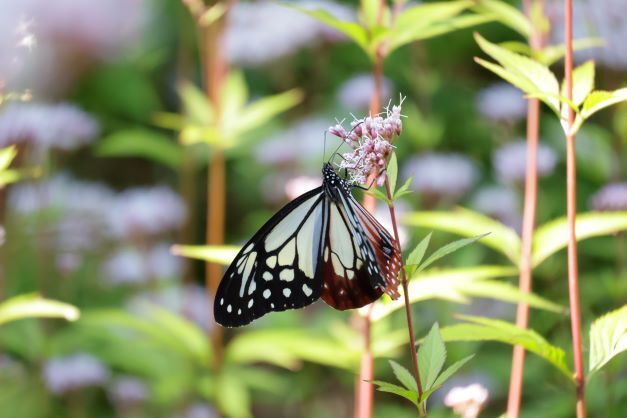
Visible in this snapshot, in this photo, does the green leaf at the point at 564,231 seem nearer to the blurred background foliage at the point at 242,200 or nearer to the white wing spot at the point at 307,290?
the blurred background foliage at the point at 242,200

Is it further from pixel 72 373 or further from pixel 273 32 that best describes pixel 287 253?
pixel 273 32

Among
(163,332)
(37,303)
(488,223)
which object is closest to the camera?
(37,303)

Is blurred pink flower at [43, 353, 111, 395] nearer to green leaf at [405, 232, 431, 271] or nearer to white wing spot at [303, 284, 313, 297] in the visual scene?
white wing spot at [303, 284, 313, 297]

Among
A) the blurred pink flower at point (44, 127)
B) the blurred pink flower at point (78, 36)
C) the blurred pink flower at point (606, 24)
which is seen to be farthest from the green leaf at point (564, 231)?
the blurred pink flower at point (78, 36)

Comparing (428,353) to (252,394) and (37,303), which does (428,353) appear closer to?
(37,303)

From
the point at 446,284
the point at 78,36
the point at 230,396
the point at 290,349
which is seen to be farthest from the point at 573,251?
the point at 78,36

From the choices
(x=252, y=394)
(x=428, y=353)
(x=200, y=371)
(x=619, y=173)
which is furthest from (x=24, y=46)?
(x=252, y=394)

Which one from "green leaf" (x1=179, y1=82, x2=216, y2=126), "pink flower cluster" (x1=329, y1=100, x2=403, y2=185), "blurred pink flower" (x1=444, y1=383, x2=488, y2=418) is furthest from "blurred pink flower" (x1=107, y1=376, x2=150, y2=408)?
"pink flower cluster" (x1=329, y1=100, x2=403, y2=185)
